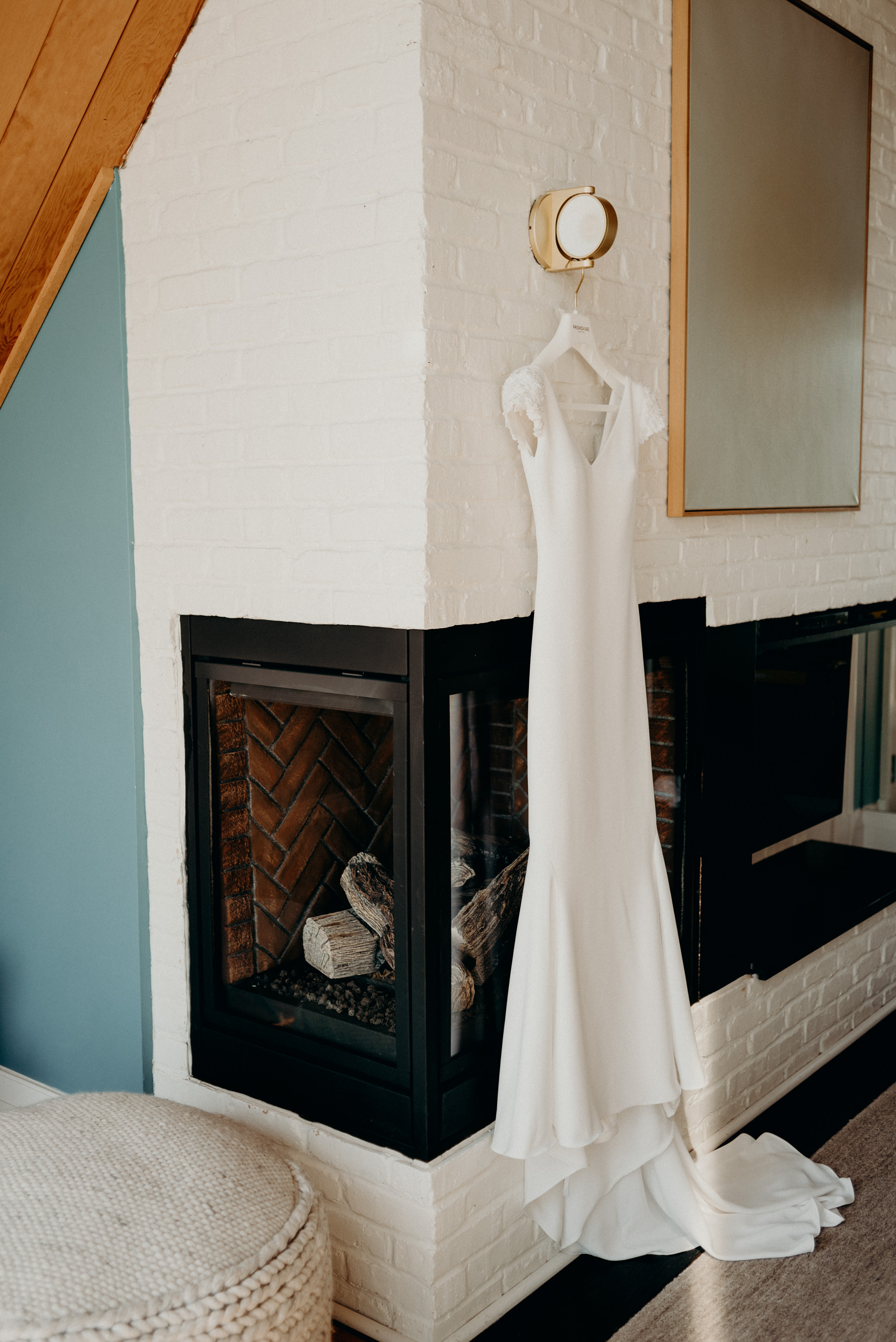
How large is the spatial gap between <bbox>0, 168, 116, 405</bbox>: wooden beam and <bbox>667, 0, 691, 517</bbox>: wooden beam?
100cm

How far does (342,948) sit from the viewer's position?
1973mm

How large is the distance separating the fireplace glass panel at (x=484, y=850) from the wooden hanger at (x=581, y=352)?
0.50 metres

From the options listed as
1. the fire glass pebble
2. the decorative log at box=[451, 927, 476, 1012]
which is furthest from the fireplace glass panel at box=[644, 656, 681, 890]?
the fire glass pebble

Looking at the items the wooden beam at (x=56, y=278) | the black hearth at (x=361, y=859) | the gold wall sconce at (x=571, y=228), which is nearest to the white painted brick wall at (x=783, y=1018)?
the black hearth at (x=361, y=859)

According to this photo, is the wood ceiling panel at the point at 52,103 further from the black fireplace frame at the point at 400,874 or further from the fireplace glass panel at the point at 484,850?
the fireplace glass panel at the point at 484,850

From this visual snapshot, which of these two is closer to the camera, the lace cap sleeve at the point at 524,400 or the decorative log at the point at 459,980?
the lace cap sleeve at the point at 524,400

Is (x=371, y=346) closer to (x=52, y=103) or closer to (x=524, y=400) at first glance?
(x=524, y=400)

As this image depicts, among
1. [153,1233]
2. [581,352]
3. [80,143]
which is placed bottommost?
[153,1233]

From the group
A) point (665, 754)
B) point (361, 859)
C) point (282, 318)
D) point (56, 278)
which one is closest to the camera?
point (282, 318)

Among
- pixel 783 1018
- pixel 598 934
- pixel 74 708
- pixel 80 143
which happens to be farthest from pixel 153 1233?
pixel 80 143

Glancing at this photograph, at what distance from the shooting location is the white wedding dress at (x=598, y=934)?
5.66ft

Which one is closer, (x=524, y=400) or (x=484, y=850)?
(x=524, y=400)

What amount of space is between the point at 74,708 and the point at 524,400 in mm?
1124

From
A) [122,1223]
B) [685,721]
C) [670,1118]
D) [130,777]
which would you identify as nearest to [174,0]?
[130,777]
